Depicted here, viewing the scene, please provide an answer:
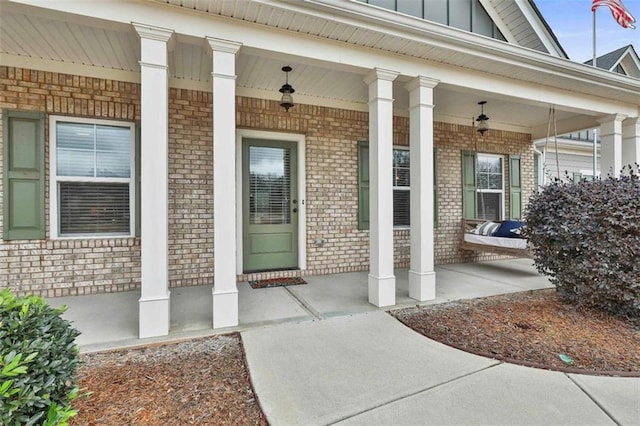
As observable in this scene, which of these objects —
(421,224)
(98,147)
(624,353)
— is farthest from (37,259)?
(624,353)

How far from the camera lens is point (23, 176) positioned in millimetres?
3611

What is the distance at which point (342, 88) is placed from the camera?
4.57 metres

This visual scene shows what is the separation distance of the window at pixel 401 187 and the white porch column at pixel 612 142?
3.14 m

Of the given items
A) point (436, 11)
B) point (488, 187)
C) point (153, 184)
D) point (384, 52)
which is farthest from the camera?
point (488, 187)

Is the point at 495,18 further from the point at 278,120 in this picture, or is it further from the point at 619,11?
the point at 278,120

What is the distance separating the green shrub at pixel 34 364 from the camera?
1.11 metres

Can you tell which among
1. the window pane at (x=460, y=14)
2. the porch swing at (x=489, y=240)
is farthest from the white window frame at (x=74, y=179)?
the porch swing at (x=489, y=240)

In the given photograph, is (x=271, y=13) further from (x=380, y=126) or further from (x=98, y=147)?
(x=98, y=147)

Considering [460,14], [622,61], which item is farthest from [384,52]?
[622,61]

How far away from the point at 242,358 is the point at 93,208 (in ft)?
9.86

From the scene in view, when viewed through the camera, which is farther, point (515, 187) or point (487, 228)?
point (515, 187)

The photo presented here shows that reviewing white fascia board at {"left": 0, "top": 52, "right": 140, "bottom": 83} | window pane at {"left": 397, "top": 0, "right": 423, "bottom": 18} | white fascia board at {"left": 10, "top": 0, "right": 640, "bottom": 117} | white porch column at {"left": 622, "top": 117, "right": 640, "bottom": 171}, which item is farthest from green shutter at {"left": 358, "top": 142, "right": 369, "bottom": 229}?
white porch column at {"left": 622, "top": 117, "right": 640, "bottom": 171}

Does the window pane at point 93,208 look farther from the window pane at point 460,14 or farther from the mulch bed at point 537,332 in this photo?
the window pane at point 460,14

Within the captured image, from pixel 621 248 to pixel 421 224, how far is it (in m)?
1.84
